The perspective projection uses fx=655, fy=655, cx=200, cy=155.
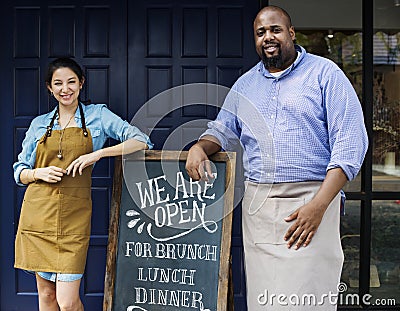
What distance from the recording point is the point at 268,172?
2.94 m

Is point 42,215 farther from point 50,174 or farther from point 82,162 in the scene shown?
point 82,162

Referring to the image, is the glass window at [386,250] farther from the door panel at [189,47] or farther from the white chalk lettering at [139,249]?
the white chalk lettering at [139,249]

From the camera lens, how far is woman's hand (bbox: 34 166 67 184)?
10.8ft

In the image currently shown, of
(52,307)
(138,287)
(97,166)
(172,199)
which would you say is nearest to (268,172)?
(172,199)

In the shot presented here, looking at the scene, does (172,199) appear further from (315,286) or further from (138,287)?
(315,286)

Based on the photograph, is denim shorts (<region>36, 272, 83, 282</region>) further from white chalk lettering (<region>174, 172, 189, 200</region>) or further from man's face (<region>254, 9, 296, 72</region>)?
man's face (<region>254, 9, 296, 72</region>)

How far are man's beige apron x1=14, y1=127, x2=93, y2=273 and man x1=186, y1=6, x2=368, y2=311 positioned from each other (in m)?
0.94

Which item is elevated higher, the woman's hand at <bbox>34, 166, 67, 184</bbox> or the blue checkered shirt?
the blue checkered shirt

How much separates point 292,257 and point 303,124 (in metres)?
0.59

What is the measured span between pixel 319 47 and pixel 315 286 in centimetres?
271

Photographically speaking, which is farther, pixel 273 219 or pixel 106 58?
pixel 106 58

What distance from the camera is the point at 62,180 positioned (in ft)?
11.0

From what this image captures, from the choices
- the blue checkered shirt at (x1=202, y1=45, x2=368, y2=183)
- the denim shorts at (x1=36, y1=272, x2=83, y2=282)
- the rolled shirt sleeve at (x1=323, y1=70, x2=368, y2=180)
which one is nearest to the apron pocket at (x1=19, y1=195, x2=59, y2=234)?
the denim shorts at (x1=36, y1=272, x2=83, y2=282)

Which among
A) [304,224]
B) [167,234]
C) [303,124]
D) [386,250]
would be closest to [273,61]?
[303,124]
